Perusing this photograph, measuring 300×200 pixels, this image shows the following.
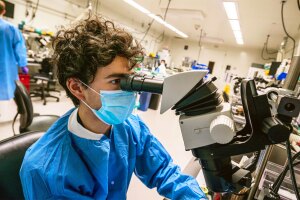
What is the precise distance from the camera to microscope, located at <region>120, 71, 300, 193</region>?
Result: 1.38 ft

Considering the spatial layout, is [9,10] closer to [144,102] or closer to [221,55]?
[144,102]

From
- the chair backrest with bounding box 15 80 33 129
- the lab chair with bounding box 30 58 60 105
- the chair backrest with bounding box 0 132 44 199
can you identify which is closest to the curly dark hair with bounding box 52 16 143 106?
the chair backrest with bounding box 0 132 44 199

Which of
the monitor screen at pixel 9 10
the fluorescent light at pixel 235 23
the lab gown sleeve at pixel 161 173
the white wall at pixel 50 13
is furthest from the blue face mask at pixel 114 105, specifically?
the fluorescent light at pixel 235 23

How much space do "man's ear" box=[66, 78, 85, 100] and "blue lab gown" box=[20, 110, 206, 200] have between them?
0.12 metres

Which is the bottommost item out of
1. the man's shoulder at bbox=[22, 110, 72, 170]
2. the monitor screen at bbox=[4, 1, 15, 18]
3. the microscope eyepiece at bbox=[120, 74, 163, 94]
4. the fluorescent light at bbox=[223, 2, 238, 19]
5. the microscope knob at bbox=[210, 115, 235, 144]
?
the man's shoulder at bbox=[22, 110, 72, 170]

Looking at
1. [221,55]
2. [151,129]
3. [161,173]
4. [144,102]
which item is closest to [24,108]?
[161,173]

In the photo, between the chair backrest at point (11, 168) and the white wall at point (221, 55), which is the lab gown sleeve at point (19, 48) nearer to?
the chair backrest at point (11, 168)

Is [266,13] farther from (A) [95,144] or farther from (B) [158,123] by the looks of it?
(A) [95,144]

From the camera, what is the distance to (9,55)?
9.09ft

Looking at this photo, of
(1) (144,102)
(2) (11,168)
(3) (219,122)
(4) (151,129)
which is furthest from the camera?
(1) (144,102)

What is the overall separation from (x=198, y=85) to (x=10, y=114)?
3.73 metres

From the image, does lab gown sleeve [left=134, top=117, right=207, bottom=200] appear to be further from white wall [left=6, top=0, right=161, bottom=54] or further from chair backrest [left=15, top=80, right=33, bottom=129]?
white wall [left=6, top=0, right=161, bottom=54]

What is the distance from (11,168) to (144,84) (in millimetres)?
761

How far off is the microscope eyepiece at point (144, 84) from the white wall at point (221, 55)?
29.4 ft
